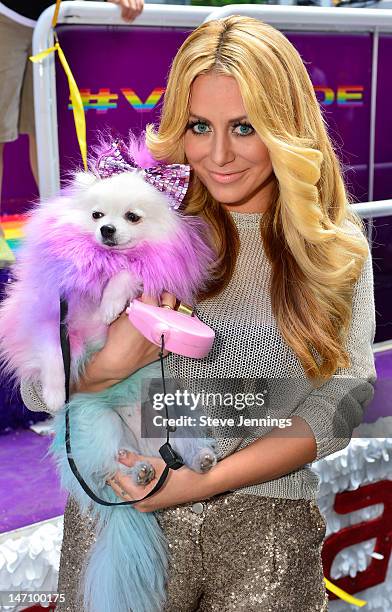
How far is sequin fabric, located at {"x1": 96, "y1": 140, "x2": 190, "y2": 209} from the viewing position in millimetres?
1300

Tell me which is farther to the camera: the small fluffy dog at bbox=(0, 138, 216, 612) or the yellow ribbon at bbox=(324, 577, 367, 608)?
the yellow ribbon at bbox=(324, 577, 367, 608)

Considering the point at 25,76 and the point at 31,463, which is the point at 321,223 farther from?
the point at 25,76

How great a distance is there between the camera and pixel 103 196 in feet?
4.14

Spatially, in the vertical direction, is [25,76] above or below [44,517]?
above

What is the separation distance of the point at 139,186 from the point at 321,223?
304 mm

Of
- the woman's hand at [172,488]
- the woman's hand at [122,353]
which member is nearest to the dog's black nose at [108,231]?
the woman's hand at [122,353]

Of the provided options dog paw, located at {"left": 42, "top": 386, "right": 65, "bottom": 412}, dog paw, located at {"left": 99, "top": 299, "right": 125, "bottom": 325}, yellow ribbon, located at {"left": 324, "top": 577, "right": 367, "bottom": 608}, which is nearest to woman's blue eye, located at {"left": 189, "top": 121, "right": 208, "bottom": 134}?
dog paw, located at {"left": 99, "top": 299, "right": 125, "bottom": 325}

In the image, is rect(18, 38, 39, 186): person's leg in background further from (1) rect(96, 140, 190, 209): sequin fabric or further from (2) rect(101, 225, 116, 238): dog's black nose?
(2) rect(101, 225, 116, 238): dog's black nose

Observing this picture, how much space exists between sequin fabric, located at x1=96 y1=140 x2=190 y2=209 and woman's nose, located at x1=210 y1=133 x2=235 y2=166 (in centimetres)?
6

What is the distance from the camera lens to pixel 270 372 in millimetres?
1300

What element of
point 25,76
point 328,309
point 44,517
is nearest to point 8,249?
point 25,76

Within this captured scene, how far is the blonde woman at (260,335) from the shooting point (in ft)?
4.10

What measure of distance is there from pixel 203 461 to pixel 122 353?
0.69 feet

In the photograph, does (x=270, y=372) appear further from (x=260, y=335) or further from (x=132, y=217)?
(x=132, y=217)
